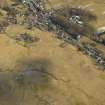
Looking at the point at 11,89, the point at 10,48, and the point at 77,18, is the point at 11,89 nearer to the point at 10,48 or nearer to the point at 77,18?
the point at 10,48

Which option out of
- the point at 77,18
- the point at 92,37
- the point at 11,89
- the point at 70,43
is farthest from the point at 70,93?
the point at 77,18

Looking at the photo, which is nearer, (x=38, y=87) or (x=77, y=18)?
(x=38, y=87)

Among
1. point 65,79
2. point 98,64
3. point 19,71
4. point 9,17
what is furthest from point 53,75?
point 9,17

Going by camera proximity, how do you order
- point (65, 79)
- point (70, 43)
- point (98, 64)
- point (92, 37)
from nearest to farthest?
point (65, 79) < point (98, 64) < point (70, 43) < point (92, 37)

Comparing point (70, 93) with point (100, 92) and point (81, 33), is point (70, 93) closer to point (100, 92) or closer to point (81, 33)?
point (100, 92)

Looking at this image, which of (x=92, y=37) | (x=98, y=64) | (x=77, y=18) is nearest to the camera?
(x=98, y=64)

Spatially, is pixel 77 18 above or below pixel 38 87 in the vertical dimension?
above
